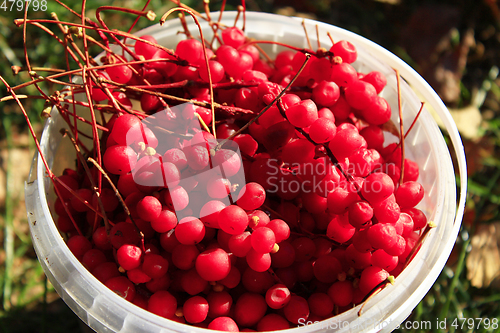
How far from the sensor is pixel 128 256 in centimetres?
53

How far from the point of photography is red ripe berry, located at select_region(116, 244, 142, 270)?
0.53 meters

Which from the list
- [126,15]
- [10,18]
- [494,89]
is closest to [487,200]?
[494,89]

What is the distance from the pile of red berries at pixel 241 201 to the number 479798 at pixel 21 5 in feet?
2.18

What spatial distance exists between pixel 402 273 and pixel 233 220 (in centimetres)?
27

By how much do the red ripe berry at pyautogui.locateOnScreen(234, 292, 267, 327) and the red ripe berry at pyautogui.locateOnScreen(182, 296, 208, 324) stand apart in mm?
51

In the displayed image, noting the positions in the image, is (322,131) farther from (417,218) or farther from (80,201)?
(80,201)

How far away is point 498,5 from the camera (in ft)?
4.22

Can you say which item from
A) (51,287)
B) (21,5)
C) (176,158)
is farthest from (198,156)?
(21,5)

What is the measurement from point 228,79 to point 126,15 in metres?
0.72

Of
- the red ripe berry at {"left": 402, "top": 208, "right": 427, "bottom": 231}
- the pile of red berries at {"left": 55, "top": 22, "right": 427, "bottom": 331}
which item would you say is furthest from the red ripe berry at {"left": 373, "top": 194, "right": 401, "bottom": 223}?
the red ripe berry at {"left": 402, "top": 208, "right": 427, "bottom": 231}

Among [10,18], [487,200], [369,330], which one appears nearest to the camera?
[369,330]

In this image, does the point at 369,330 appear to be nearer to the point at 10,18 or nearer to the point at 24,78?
the point at 24,78

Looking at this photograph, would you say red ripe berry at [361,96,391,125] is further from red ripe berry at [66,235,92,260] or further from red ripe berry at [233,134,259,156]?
red ripe berry at [66,235,92,260]

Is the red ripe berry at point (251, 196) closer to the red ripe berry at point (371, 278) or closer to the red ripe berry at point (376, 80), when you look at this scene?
the red ripe berry at point (371, 278)
